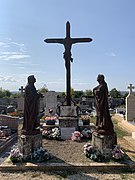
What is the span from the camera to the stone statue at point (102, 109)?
316 inches

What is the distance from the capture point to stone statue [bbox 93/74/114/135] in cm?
802

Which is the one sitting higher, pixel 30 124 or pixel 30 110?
pixel 30 110

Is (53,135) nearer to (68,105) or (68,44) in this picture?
(68,105)

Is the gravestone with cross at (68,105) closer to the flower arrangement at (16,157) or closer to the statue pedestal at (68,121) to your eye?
the statue pedestal at (68,121)

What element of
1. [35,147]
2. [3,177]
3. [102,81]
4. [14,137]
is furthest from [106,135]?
[14,137]

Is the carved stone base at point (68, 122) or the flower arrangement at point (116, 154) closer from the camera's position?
the flower arrangement at point (116, 154)

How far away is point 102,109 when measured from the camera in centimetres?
812

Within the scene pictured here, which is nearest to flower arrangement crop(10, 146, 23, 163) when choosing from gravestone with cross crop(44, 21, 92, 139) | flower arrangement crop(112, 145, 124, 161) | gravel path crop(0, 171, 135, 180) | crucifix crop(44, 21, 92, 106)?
gravel path crop(0, 171, 135, 180)

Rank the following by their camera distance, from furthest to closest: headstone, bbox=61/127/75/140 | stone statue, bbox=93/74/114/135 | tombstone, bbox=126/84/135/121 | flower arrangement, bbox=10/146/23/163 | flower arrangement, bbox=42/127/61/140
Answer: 1. tombstone, bbox=126/84/135/121
2. headstone, bbox=61/127/75/140
3. flower arrangement, bbox=42/127/61/140
4. stone statue, bbox=93/74/114/135
5. flower arrangement, bbox=10/146/23/163

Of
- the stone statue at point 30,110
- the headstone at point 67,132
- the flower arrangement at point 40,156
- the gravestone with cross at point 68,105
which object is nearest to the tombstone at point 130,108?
the gravestone with cross at point 68,105

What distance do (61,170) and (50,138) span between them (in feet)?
15.0

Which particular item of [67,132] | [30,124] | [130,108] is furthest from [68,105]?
[130,108]

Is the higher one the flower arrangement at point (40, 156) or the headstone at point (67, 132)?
the headstone at point (67, 132)

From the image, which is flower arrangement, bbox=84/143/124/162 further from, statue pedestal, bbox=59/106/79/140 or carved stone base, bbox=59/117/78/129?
carved stone base, bbox=59/117/78/129
